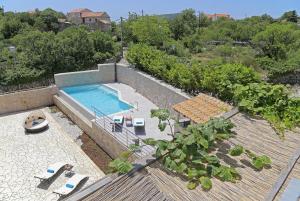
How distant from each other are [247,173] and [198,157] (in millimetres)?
881

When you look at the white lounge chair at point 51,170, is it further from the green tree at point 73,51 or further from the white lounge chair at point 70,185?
the green tree at point 73,51

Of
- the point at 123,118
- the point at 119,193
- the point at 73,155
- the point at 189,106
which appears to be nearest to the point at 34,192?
the point at 73,155

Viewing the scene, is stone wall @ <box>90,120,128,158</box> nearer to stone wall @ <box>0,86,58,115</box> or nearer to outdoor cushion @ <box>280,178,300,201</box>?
stone wall @ <box>0,86,58,115</box>

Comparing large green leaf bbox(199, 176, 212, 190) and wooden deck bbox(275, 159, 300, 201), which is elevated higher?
large green leaf bbox(199, 176, 212, 190)

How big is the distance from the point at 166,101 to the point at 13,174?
8843mm

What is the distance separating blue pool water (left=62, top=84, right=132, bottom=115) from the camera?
17500mm

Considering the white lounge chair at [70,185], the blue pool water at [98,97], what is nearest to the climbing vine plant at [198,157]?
the white lounge chair at [70,185]

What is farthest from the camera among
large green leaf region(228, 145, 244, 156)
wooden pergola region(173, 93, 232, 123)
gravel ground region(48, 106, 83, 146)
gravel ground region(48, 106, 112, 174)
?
gravel ground region(48, 106, 83, 146)

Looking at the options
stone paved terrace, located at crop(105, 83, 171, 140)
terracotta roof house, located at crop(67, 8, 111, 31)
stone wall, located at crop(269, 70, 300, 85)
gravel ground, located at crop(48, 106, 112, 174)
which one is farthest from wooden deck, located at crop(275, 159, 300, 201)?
terracotta roof house, located at crop(67, 8, 111, 31)

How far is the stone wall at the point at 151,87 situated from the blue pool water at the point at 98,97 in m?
1.61

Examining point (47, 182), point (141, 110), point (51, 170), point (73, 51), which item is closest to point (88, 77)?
point (73, 51)

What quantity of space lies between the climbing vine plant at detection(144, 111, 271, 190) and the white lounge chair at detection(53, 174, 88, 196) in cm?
627

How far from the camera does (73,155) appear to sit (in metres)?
12.8

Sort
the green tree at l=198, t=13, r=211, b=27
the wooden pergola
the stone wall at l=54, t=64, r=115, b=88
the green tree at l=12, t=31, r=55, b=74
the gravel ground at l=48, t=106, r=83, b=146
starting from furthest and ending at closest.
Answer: the green tree at l=198, t=13, r=211, b=27 < the green tree at l=12, t=31, r=55, b=74 < the stone wall at l=54, t=64, r=115, b=88 < the gravel ground at l=48, t=106, r=83, b=146 < the wooden pergola
